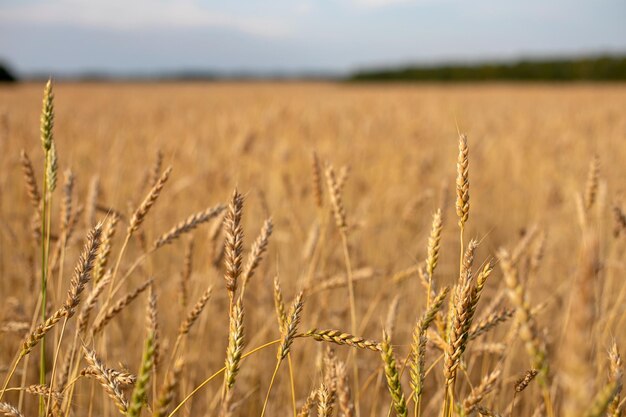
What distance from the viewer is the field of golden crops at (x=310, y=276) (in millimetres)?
898

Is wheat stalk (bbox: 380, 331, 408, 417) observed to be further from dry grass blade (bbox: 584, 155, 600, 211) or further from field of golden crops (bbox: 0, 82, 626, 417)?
dry grass blade (bbox: 584, 155, 600, 211)

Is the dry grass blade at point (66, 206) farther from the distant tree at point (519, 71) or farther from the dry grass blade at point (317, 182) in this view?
the distant tree at point (519, 71)

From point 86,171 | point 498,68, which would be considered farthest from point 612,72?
point 86,171

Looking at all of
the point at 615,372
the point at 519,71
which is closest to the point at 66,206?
the point at 615,372

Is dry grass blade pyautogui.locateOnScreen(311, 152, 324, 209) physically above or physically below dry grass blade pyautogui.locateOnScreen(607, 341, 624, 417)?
above

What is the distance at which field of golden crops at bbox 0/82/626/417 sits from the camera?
2.95ft

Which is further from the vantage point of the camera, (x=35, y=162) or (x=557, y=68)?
(x=557, y=68)

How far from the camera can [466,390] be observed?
2.26 meters

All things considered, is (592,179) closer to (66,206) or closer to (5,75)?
(66,206)

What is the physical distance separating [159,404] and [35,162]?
393 centimetres

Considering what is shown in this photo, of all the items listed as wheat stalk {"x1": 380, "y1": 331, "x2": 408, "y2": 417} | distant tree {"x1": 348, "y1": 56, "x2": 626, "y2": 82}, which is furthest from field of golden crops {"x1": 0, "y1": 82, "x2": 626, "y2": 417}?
distant tree {"x1": 348, "y1": 56, "x2": 626, "y2": 82}

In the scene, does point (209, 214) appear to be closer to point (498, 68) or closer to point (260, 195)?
point (260, 195)

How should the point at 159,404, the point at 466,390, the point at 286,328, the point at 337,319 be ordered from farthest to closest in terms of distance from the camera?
1. the point at 337,319
2. the point at 466,390
3. the point at 286,328
4. the point at 159,404

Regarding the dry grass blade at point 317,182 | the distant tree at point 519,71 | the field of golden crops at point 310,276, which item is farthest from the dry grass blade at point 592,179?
the distant tree at point 519,71
